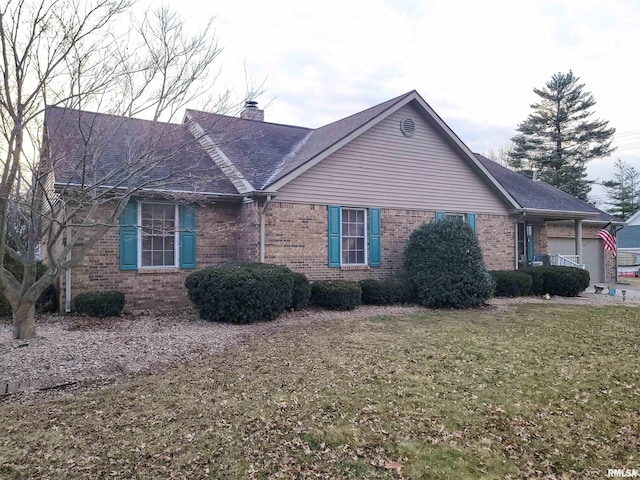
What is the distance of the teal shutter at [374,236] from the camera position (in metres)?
12.9

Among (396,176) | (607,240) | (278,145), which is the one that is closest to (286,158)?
(278,145)

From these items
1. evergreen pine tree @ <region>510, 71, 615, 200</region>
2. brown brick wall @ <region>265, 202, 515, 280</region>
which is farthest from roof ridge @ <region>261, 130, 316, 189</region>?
evergreen pine tree @ <region>510, 71, 615, 200</region>

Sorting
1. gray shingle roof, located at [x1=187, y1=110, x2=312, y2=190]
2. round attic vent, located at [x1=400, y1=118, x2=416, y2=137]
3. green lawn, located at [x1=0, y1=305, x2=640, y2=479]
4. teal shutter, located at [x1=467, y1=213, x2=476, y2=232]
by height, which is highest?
round attic vent, located at [x1=400, y1=118, x2=416, y2=137]

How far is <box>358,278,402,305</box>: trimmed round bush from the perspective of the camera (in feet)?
39.1

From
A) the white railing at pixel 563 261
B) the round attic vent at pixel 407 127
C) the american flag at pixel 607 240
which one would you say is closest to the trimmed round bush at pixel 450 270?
the round attic vent at pixel 407 127

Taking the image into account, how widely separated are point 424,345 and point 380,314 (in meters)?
3.23

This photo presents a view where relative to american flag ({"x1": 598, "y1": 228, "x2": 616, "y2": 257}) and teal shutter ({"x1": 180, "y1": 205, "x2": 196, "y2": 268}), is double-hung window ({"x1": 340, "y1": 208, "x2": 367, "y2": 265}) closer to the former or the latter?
teal shutter ({"x1": 180, "y1": 205, "x2": 196, "y2": 268})

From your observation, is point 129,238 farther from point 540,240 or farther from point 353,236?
point 540,240

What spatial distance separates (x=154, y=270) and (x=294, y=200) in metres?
3.83

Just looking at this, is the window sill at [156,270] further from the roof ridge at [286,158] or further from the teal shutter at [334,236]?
the teal shutter at [334,236]

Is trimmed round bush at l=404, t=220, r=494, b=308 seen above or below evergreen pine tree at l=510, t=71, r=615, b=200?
below

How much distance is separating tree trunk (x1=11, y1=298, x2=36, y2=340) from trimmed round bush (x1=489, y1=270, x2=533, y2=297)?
1183 centimetres

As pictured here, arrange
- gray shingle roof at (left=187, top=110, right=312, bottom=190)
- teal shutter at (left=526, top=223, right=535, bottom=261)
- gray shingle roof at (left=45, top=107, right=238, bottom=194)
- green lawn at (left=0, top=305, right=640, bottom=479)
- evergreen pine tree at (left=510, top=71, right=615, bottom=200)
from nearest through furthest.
Result: 1. green lawn at (left=0, top=305, right=640, bottom=479)
2. gray shingle roof at (left=45, top=107, right=238, bottom=194)
3. gray shingle roof at (left=187, top=110, right=312, bottom=190)
4. teal shutter at (left=526, top=223, right=535, bottom=261)
5. evergreen pine tree at (left=510, top=71, right=615, bottom=200)

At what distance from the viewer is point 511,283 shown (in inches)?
546
